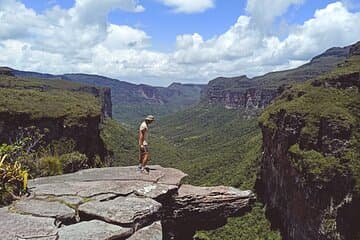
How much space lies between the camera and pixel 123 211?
9.41 metres

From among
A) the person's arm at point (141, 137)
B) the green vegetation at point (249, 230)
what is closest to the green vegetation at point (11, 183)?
the person's arm at point (141, 137)

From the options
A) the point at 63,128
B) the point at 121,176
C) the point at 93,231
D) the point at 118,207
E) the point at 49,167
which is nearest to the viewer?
the point at 93,231

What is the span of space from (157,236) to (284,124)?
59775 mm

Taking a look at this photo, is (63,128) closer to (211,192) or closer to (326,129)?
(326,129)

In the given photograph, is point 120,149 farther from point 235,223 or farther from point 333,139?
point 333,139

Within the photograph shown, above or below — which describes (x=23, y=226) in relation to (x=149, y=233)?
above

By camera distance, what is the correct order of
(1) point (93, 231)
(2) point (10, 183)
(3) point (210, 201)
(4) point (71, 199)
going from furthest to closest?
1. (3) point (210, 201)
2. (2) point (10, 183)
3. (4) point (71, 199)
4. (1) point (93, 231)

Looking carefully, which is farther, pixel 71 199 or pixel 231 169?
pixel 231 169

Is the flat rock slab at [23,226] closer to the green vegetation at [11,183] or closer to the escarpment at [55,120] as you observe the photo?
the green vegetation at [11,183]

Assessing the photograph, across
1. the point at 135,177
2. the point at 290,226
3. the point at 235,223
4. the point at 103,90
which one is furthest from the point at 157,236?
the point at 103,90

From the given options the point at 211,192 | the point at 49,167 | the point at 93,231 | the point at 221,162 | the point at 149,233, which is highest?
the point at 93,231

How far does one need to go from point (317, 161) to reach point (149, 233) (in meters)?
50.9

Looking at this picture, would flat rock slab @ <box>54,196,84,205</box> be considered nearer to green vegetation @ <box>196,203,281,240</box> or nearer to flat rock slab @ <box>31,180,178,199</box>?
flat rock slab @ <box>31,180,178,199</box>

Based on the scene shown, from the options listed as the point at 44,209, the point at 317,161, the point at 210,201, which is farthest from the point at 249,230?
the point at 44,209
